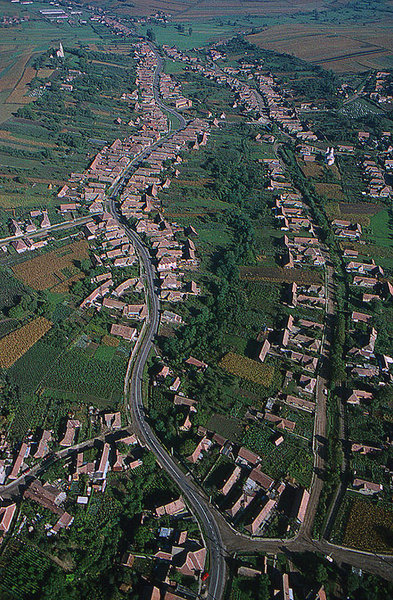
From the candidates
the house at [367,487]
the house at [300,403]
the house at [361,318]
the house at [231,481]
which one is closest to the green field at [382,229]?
the house at [361,318]

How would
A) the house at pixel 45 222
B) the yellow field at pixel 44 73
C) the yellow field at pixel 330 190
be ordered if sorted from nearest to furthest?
the house at pixel 45 222
the yellow field at pixel 330 190
the yellow field at pixel 44 73

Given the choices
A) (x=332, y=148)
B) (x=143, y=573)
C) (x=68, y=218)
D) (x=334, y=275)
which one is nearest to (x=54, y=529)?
(x=143, y=573)

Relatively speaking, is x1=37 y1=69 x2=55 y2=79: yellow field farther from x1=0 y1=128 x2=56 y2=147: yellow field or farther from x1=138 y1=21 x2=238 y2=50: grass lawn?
x1=138 y1=21 x2=238 y2=50: grass lawn

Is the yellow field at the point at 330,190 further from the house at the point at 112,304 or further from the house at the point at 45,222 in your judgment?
the house at the point at 45,222

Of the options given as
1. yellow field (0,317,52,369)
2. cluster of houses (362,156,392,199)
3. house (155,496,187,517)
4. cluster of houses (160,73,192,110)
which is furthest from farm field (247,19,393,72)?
house (155,496,187,517)

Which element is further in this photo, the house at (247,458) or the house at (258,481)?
the house at (247,458)

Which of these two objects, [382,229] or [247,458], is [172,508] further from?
[382,229]

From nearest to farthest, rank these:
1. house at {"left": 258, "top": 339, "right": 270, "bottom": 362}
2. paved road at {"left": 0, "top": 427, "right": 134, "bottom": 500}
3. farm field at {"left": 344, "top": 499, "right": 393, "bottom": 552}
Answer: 1. farm field at {"left": 344, "top": 499, "right": 393, "bottom": 552}
2. paved road at {"left": 0, "top": 427, "right": 134, "bottom": 500}
3. house at {"left": 258, "top": 339, "right": 270, "bottom": 362}
